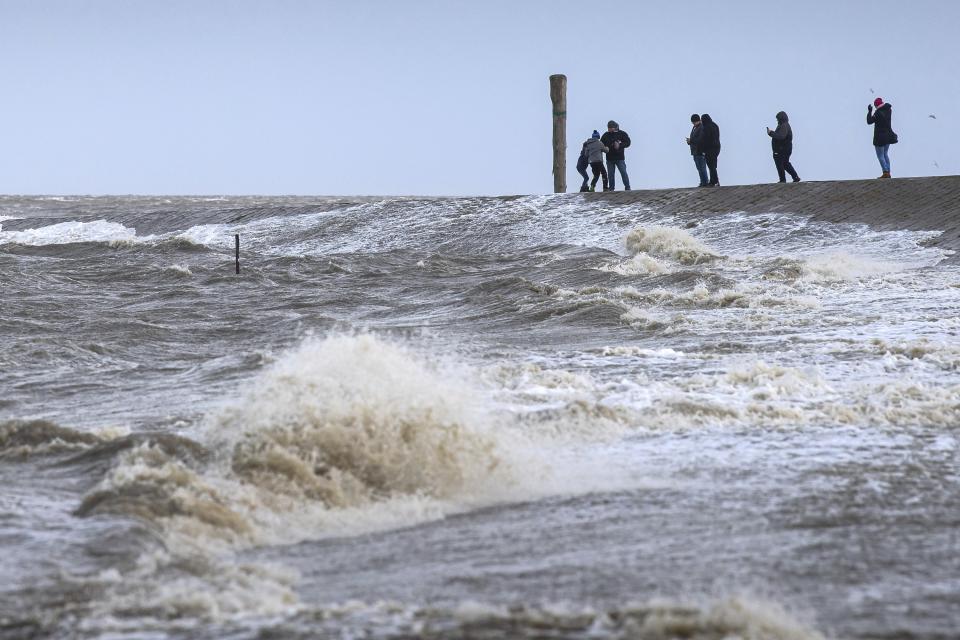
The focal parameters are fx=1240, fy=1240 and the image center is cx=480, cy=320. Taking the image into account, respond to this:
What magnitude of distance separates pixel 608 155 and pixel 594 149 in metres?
0.40

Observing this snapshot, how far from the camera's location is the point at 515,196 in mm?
22906

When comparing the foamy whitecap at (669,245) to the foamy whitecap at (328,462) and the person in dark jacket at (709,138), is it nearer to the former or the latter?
the person in dark jacket at (709,138)

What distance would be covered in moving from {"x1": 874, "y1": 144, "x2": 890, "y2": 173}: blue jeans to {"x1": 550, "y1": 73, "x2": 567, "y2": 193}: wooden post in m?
6.54

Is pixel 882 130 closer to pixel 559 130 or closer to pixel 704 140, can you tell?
pixel 704 140

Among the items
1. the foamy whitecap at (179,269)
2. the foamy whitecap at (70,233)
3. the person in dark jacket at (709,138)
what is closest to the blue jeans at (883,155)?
the person in dark jacket at (709,138)

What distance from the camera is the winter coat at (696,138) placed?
64.6 feet

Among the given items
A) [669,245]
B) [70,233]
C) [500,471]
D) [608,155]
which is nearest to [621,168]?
[608,155]

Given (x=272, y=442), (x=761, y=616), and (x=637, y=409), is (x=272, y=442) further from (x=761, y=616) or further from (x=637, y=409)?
(x=761, y=616)

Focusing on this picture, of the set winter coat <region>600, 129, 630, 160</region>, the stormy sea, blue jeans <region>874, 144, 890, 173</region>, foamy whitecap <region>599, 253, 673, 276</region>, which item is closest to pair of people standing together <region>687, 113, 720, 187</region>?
winter coat <region>600, 129, 630, 160</region>

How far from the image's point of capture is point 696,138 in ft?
64.8

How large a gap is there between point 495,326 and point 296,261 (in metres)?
8.11

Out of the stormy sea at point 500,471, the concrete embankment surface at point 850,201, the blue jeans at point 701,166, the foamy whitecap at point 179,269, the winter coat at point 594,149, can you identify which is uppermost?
the winter coat at point 594,149

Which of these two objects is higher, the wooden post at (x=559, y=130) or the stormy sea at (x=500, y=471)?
the wooden post at (x=559, y=130)

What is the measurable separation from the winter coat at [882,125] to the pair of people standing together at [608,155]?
4.61 metres
